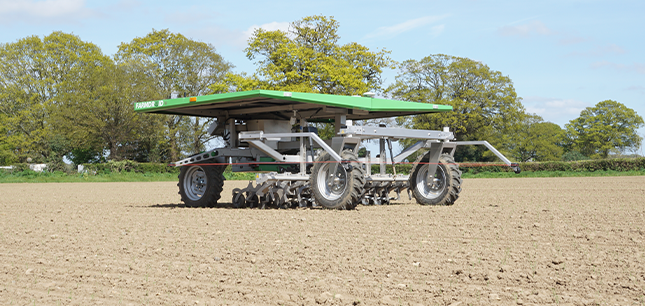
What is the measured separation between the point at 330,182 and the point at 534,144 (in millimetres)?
57699

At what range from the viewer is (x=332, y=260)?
264 inches

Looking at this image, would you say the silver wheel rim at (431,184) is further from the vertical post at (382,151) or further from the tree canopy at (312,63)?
the tree canopy at (312,63)

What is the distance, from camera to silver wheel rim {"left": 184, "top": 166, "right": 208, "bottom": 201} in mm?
A: 14750

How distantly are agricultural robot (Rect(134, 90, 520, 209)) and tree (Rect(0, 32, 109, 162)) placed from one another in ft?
135

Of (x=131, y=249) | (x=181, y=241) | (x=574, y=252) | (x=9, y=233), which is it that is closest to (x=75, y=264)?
(x=131, y=249)

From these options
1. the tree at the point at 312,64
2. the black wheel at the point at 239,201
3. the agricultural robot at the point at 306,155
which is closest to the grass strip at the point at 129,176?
the tree at the point at 312,64

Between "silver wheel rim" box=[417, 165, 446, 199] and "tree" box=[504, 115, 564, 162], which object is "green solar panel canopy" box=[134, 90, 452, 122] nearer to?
"silver wheel rim" box=[417, 165, 446, 199]

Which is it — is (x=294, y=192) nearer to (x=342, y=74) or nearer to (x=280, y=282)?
(x=280, y=282)

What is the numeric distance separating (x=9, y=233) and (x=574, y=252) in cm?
828

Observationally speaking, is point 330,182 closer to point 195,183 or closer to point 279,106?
point 279,106

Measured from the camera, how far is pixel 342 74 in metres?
39.4

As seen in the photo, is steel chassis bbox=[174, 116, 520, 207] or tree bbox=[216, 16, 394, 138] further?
tree bbox=[216, 16, 394, 138]

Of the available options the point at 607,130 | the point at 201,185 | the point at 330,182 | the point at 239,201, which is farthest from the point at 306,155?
the point at 607,130

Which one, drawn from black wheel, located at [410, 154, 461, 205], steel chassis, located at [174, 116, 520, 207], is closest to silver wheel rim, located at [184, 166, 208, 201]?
steel chassis, located at [174, 116, 520, 207]
